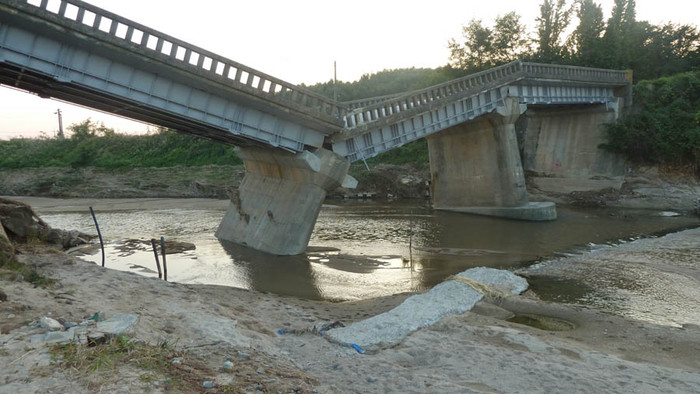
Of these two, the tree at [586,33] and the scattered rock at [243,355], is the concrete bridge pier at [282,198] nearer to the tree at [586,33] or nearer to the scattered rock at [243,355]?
the scattered rock at [243,355]

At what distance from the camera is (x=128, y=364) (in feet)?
17.5

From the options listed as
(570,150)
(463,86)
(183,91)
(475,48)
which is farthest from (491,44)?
(183,91)

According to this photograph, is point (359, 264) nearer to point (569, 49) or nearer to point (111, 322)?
point (111, 322)

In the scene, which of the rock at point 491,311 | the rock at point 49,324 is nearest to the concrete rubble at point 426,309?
the rock at point 491,311

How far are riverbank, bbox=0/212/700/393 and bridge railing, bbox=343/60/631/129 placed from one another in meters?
12.8

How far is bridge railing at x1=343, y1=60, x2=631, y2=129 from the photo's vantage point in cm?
2209

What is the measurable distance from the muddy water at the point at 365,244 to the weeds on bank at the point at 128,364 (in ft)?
25.4

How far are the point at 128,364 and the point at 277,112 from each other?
14.3m

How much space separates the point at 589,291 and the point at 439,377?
29.6 feet

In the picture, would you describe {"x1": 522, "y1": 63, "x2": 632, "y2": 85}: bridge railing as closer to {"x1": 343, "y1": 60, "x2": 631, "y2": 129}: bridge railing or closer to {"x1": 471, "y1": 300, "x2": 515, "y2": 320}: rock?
{"x1": 343, "y1": 60, "x2": 631, "y2": 129}: bridge railing

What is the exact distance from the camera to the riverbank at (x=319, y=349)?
5.46 m

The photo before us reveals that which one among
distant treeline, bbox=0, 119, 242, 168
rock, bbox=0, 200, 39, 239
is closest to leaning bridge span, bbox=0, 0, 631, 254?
rock, bbox=0, 200, 39, 239

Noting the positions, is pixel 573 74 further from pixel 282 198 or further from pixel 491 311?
pixel 491 311

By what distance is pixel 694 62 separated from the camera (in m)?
49.2
